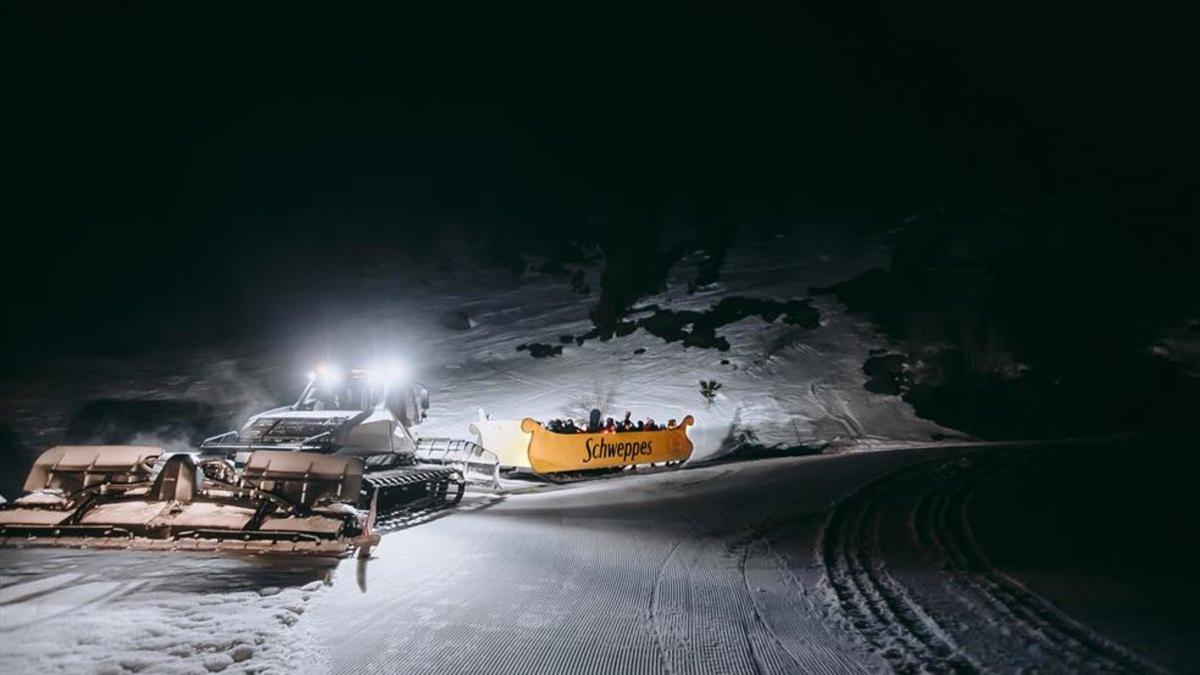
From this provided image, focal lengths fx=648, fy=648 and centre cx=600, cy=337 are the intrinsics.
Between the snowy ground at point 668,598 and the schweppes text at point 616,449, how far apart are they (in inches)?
230

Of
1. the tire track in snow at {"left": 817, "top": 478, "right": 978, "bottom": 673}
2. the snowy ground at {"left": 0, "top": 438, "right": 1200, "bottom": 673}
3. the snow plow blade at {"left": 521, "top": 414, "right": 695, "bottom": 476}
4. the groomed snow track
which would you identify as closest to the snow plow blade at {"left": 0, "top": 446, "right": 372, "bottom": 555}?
the snowy ground at {"left": 0, "top": 438, "right": 1200, "bottom": 673}

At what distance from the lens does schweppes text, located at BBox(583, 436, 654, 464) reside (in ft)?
48.3

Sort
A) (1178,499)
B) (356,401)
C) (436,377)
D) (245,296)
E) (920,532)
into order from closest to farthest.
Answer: (920,532)
(1178,499)
(356,401)
(436,377)
(245,296)

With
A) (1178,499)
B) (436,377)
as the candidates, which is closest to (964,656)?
(1178,499)

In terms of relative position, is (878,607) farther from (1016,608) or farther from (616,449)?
(616,449)

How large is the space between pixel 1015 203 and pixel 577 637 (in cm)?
5717

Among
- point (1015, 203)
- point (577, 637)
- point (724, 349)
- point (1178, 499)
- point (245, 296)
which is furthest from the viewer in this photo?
point (1015, 203)

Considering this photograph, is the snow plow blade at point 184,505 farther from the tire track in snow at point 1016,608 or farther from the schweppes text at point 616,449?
the schweppes text at point 616,449

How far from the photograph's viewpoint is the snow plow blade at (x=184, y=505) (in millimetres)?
6133

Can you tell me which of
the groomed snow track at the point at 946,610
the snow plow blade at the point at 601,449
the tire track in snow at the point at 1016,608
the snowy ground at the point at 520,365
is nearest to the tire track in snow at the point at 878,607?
the groomed snow track at the point at 946,610

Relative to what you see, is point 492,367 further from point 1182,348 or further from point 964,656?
point 1182,348

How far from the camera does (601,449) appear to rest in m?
14.9

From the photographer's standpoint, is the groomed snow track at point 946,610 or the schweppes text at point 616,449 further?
the schweppes text at point 616,449

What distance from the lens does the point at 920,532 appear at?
24.5 feet
